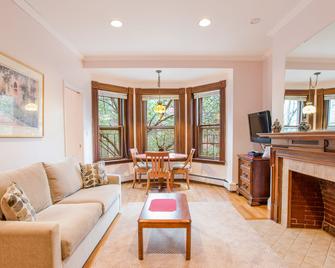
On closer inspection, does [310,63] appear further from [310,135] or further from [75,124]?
[75,124]

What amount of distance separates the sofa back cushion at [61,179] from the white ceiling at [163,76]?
2435 mm

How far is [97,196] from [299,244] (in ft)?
7.90

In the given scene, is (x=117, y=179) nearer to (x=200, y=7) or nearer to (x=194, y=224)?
(x=194, y=224)

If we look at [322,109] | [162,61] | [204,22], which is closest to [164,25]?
[204,22]

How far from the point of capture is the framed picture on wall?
2.13m

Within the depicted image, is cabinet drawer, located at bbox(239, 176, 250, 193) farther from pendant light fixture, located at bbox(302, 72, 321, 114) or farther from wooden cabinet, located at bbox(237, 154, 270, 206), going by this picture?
pendant light fixture, located at bbox(302, 72, 321, 114)

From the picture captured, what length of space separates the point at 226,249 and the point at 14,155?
101 inches

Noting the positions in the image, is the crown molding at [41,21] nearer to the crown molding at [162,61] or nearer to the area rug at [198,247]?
the crown molding at [162,61]

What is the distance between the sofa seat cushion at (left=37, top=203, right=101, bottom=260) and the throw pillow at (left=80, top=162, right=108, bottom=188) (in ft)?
2.45

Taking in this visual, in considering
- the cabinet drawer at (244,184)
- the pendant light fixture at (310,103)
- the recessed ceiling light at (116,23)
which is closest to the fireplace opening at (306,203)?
the pendant light fixture at (310,103)

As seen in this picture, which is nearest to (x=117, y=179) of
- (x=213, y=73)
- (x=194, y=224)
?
(x=194, y=224)

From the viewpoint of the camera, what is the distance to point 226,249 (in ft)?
7.02

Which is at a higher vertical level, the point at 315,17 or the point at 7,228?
the point at 315,17

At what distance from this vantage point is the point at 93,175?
2.99m
